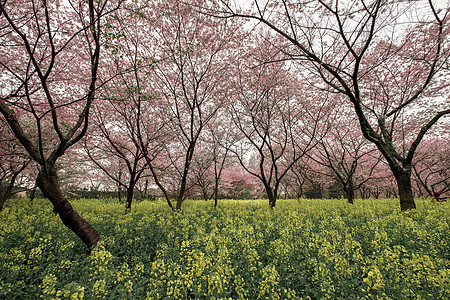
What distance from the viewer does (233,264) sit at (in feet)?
14.5

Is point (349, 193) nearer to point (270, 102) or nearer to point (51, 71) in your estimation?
point (270, 102)

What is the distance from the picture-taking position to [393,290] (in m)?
2.72

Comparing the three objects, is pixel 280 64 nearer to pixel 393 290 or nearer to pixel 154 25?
pixel 154 25

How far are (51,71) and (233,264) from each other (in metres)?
12.1

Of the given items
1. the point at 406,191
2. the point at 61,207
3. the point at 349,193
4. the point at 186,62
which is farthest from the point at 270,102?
the point at 61,207

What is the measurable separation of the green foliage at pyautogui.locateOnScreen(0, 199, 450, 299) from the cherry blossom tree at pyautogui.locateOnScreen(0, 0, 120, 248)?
1336mm

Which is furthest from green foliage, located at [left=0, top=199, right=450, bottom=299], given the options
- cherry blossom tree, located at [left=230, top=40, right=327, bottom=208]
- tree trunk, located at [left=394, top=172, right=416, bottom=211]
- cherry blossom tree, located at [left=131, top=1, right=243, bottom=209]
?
cherry blossom tree, located at [left=230, top=40, right=327, bottom=208]

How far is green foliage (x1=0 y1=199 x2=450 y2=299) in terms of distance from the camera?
2.72m

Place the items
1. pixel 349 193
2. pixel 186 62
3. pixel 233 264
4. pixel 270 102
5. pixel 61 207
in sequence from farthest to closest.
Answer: pixel 349 193 → pixel 270 102 → pixel 186 62 → pixel 61 207 → pixel 233 264

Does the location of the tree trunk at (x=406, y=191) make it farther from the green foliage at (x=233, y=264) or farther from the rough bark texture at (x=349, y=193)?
the rough bark texture at (x=349, y=193)

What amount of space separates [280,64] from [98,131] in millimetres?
11901

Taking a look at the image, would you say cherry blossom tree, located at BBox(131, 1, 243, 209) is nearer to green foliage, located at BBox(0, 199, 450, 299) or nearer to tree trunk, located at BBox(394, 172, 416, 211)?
green foliage, located at BBox(0, 199, 450, 299)

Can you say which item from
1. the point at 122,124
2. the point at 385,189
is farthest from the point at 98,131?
the point at 385,189

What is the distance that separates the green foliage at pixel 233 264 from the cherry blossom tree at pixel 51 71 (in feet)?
4.38
